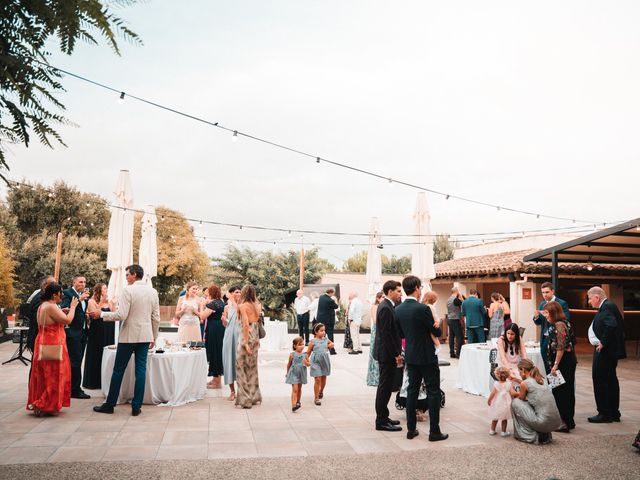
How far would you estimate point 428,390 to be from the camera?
505 centimetres

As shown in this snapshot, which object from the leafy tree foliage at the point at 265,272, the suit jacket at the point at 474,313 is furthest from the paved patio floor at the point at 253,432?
the leafy tree foliage at the point at 265,272

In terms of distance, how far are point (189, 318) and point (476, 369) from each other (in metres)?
4.47

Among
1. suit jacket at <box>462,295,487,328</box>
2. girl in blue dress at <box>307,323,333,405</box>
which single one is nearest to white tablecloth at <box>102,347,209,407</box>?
girl in blue dress at <box>307,323,333,405</box>

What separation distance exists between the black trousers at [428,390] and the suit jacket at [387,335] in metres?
0.32

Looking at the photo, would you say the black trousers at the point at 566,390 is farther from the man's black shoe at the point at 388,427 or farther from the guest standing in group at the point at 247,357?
the guest standing in group at the point at 247,357

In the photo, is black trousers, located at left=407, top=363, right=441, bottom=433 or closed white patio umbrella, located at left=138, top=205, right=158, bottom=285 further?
closed white patio umbrella, located at left=138, top=205, right=158, bottom=285

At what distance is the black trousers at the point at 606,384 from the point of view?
5.93 metres

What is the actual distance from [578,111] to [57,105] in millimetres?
15848

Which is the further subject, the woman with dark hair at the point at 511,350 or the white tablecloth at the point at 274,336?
the white tablecloth at the point at 274,336

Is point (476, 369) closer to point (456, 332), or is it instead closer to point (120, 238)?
point (456, 332)

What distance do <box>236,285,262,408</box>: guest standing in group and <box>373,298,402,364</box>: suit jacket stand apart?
1.82 metres

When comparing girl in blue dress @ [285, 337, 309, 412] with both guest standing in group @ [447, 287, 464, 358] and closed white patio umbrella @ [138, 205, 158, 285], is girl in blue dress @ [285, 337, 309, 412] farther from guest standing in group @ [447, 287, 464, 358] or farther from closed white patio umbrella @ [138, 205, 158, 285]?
closed white patio umbrella @ [138, 205, 158, 285]

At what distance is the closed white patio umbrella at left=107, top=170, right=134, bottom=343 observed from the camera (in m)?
11.3

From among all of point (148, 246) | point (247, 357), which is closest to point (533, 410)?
point (247, 357)
